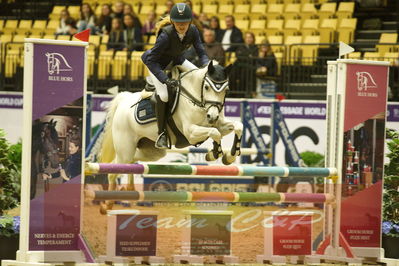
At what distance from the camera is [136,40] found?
42.4ft

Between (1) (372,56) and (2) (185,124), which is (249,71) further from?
(2) (185,124)

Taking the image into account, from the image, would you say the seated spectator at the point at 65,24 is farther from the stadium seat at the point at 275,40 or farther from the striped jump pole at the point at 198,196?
the striped jump pole at the point at 198,196

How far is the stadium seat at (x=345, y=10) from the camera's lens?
13.1 meters

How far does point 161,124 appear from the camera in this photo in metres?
6.84

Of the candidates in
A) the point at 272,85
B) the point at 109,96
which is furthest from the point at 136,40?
the point at 272,85

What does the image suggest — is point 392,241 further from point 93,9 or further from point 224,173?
point 93,9

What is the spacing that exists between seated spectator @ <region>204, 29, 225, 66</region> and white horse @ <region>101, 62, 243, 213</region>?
14.0 feet

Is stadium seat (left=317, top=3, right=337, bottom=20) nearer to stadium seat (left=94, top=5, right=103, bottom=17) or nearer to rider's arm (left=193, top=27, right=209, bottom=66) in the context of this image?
stadium seat (left=94, top=5, right=103, bottom=17)

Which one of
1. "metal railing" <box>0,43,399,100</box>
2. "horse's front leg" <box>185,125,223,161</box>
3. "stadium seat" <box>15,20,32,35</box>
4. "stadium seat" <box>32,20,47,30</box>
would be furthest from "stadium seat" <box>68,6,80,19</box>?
"horse's front leg" <box>185,125,223,161</box>

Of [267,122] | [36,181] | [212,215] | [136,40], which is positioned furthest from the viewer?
[136,40]

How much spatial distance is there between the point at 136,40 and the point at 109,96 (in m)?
1.53

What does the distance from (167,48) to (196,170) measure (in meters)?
1.12

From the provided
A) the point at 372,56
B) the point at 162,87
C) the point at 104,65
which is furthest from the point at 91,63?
the point at 162,87

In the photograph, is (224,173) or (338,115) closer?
(224,173)
